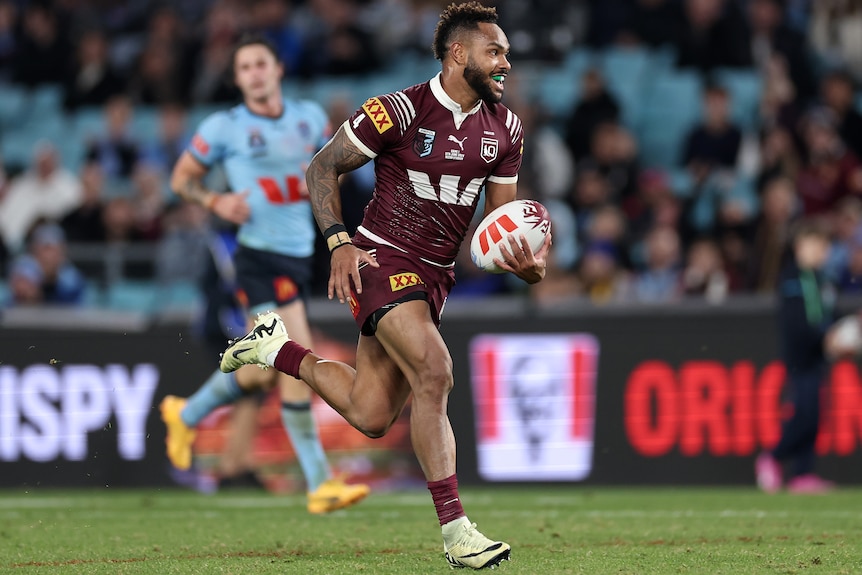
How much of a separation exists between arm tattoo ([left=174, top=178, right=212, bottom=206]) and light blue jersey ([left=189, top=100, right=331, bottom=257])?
0.17 meters

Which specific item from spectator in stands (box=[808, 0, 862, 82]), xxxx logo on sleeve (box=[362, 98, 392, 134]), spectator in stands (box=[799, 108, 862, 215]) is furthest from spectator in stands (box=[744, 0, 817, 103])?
xxxx logo on sleeve (box=[362, 98, 392, 134])

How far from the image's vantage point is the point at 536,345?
12680 mm

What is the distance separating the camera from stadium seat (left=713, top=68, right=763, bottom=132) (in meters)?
17.2

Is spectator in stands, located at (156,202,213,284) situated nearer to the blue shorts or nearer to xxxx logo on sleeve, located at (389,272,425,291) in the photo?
the blue shorts

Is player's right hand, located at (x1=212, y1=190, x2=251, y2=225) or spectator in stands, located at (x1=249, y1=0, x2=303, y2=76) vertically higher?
spectator in stands, located at (x1=249, y1=0, x2=303, y2=76)

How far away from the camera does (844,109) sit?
16188mm

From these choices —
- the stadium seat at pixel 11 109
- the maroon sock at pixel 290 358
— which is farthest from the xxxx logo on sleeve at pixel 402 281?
the stadium seat at pixel 11 109

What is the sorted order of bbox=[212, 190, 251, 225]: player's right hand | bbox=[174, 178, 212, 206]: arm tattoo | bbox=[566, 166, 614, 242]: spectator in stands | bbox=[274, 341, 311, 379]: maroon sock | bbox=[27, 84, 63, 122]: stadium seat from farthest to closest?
1. bbox=[27, 84, 63, 122]: stadium seat
2. bbox=[566, 166, 614, 242]: spectator in stands
3. bbox=[174, 178, 212, 206]: arm tattoo
4. bbox=[212, 190, 251, 225]: player's right hand
5. bbox=[274, 341, 311, 379]: maroon sock

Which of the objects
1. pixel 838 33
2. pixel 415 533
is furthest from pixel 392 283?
pixel 838 33

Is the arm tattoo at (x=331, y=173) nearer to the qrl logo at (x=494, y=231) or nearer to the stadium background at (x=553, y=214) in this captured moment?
the qrl logo at (x=494, y=231)

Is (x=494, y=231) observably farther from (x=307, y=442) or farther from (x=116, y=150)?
(x=116, y=150)

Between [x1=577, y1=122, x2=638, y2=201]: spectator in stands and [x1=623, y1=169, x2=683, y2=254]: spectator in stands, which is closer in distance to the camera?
[x1=623, y1=169, x2=683, y2=254]: spectator in stands

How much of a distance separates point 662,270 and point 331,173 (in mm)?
7607

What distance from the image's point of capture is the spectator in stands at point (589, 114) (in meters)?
16.2
